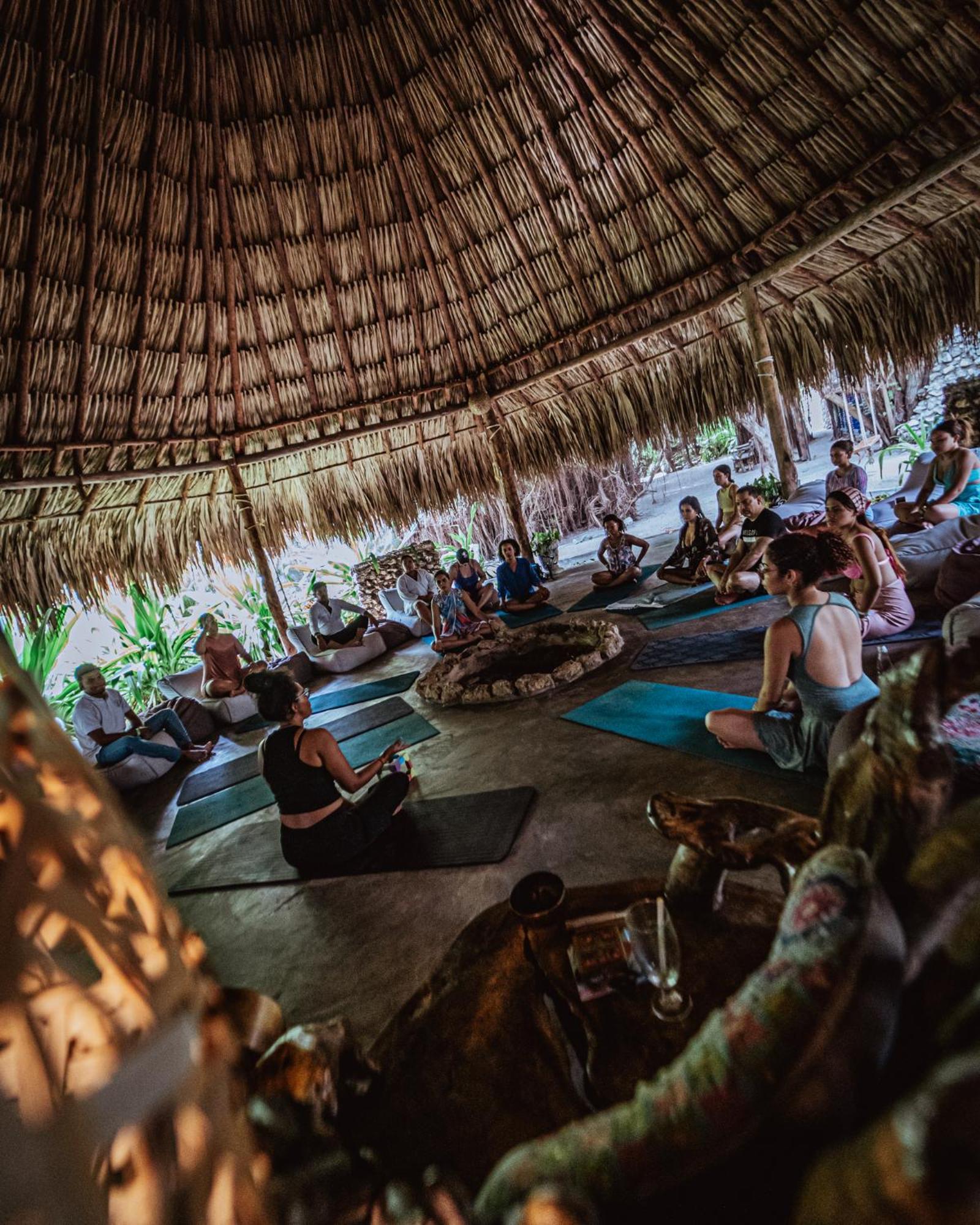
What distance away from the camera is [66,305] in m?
5.43

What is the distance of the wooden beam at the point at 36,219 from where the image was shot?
4.03 m

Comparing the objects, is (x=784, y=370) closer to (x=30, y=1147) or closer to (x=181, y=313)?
(x=181, y=313)

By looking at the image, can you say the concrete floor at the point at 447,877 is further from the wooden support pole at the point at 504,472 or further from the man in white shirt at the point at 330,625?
the wooden support pole at the point at 504,472

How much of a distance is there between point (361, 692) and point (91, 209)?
5.36 m

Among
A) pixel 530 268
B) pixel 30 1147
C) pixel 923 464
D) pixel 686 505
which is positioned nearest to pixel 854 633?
pixel 30 1147

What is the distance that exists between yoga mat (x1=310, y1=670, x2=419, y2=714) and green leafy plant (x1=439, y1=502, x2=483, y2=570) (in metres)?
6.13

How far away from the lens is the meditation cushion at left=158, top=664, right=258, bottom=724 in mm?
7359

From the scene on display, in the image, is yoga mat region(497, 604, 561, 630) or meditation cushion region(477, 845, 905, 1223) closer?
meditation cushion region(477, 845, 905, 1223)

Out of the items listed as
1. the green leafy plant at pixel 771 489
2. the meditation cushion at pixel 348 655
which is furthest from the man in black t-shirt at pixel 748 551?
the meditation cushion at pixel 348 655

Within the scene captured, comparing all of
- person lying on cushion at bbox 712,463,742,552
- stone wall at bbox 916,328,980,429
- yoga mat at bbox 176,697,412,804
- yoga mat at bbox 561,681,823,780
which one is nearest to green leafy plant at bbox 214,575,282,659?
yoga mat at bbox 176,697,412,804

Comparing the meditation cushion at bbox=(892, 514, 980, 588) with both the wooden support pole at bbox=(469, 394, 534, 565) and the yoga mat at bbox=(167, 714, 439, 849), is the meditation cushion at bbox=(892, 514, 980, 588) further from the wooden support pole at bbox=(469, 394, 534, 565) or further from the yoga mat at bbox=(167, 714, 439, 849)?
the wooden support pole at bbox=(469, 394, 534, 565)

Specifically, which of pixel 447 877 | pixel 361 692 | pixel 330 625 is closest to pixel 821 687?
pixel 447 877

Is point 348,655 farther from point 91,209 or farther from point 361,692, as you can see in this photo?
point 91,209

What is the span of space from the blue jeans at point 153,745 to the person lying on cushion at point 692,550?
630cm
